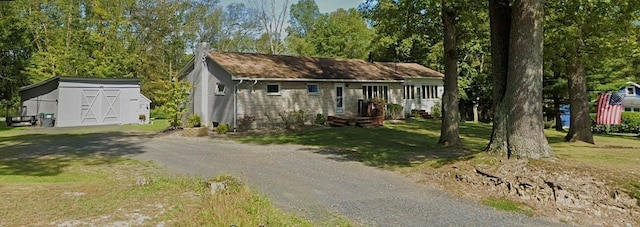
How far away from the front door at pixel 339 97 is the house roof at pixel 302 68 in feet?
1.87

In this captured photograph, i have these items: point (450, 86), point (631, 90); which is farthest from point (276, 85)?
point (631, 90)

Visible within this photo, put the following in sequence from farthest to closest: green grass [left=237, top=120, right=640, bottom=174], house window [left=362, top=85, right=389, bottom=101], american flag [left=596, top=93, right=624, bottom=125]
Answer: house window [left=362, top=85, right=389, bottom=101] < american flag [left=596, top=93, right=624, bottom=125] < green grass [left=237, top=120, right=640, bottom=174]

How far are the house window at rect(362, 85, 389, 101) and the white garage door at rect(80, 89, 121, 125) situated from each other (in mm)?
17279

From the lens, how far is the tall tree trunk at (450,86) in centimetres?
1275

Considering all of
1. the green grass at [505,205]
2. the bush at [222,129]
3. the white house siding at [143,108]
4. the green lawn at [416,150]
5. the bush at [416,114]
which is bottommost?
the green grass at [505,205]

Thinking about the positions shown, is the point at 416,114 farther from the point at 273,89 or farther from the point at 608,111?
the point at 608,111

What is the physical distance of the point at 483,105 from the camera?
32812 mm

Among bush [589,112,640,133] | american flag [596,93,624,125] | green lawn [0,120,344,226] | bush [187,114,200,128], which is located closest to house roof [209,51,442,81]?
bush [187,114,200,128]

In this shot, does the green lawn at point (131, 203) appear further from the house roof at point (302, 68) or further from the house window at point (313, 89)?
the house window at point (313, 89)

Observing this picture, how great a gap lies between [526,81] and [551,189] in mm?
2465

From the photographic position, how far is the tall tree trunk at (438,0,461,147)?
12.8m

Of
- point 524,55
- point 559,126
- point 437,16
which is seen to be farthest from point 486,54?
point 524,55

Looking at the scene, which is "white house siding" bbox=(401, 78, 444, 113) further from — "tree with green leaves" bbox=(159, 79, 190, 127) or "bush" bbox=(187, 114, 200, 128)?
"tree with green leaves" bbox=(159, 79, 190, 127)

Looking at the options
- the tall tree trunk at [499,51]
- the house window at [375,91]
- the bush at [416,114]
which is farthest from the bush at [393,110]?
the tall tree trunk at [499,51]
